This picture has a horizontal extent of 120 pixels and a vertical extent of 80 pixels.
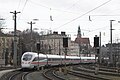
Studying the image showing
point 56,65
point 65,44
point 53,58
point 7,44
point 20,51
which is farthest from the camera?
point 7,44

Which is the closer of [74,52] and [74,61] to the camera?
[74,61]

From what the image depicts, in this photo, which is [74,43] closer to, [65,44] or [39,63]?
[39,63]

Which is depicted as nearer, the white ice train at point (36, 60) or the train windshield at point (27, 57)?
the white ice train at point (36, 60)

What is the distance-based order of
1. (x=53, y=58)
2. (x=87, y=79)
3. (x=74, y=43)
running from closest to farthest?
1. (x=87, y=79)
2. (x=53, y=58)
3. (x=74, y=43)

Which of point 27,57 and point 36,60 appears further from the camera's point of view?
point 36,60

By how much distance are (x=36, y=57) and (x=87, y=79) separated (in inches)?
883

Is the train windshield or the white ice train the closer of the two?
the white ice train

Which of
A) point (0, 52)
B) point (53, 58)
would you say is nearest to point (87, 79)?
point (53, 58)

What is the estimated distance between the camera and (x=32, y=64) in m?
52.0

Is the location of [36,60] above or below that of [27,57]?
below

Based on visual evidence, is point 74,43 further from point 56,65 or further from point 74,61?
Answer: point 56,65

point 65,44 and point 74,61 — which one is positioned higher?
point 65,44

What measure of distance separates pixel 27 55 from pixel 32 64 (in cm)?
172

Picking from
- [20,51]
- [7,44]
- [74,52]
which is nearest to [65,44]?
[20,51]
